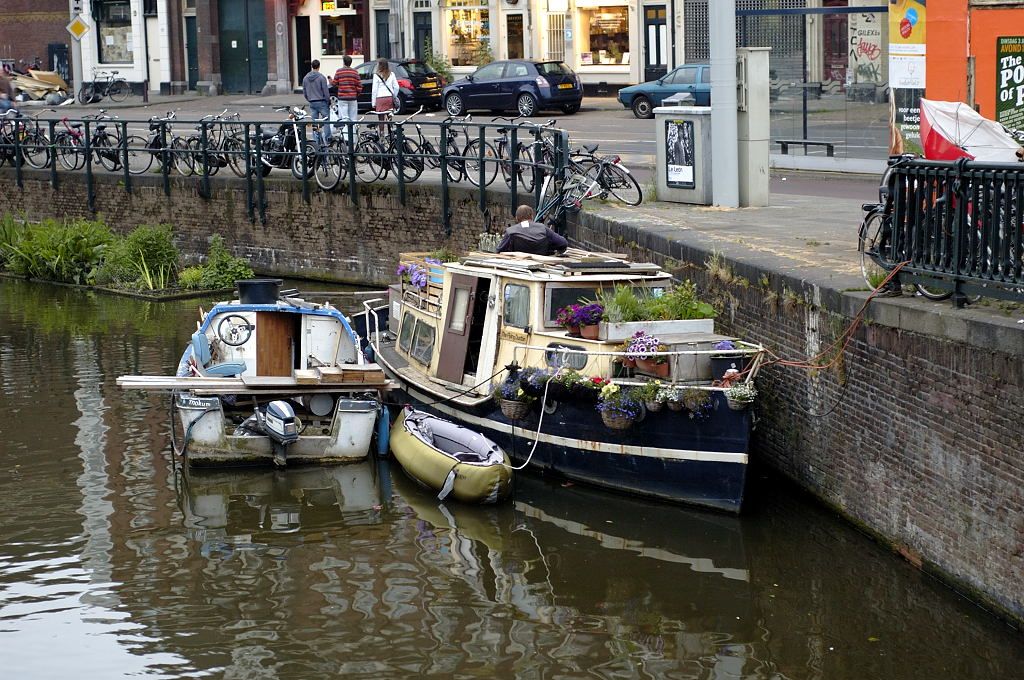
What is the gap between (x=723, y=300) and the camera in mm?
14070

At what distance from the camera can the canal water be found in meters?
9.66

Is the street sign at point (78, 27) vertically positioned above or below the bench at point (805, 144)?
above

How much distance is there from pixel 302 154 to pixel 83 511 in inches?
480

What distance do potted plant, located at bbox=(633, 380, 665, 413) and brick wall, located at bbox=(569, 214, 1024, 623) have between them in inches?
51.1

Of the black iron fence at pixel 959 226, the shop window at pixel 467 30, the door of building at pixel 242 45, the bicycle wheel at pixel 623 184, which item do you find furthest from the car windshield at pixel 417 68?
the black iron fence at pixel 959 226

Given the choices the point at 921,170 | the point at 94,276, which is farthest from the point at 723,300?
the point at 94,276

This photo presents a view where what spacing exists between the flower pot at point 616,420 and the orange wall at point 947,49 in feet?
32.4

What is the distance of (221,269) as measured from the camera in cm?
2397

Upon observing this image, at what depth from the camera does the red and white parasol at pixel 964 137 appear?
40.9 ft

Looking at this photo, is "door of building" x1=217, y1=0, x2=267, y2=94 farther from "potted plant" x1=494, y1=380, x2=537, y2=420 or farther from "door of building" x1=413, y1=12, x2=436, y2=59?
"potted plant" x1=494, y1=380, x2=537, y2=420

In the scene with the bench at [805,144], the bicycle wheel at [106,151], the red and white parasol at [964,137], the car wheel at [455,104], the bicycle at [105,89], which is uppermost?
the bicycle at [105,89]

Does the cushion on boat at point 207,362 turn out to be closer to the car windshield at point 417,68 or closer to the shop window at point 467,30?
→ the car windshield at point 417,68

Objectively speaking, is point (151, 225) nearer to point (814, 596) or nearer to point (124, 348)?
point (124, 348)

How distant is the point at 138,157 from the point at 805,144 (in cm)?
1304
